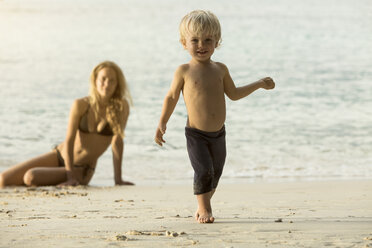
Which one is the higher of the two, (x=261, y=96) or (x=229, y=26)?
(x=229, y=26)

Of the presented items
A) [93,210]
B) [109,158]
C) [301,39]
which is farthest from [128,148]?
[301,39]

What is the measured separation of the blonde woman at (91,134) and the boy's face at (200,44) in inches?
104

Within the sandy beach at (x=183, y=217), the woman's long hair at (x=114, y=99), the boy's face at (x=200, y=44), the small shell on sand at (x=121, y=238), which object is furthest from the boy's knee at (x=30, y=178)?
the small shell on sand at (x=121, y=238)

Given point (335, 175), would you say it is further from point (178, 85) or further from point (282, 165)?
point (178, 85)

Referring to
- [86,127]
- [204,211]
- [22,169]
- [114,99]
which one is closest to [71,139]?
[86,127]

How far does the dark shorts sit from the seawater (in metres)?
3.33

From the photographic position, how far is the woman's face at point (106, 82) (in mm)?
6309

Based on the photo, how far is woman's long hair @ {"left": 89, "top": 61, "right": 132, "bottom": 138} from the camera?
6375mm

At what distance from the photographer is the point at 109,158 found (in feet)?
29.3

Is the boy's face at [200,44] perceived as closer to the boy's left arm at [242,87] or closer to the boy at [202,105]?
the boy at [202,105]

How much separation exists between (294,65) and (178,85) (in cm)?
1798

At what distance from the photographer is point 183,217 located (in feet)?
13.1

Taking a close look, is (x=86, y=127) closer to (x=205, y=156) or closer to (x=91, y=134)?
(x=91, y=134)

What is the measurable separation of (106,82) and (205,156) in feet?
9.07
